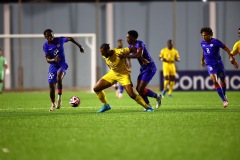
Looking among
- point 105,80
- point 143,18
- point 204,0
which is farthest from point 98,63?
point 105,80

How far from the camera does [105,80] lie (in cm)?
1492

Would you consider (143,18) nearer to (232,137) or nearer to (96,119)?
(96,119)

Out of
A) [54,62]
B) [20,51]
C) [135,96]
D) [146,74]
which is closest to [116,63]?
[135,96]

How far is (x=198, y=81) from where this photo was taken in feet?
100

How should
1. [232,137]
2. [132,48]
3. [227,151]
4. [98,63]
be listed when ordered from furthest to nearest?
1. [98,63]
2. [132,48]
3. [232,137]
4. [227,151]

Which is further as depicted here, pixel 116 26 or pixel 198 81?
pixel 116 26

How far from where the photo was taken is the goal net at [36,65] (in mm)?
36031

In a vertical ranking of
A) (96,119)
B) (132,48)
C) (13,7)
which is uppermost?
(13,7)

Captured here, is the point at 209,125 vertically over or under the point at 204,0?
under

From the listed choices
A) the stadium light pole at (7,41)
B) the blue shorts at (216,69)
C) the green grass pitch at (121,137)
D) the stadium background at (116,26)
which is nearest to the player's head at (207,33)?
the blue shorts at (216,69)

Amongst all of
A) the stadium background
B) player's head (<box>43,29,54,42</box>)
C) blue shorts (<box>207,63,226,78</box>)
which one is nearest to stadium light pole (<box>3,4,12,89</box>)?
the stadium background

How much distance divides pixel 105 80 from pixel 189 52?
2289cm

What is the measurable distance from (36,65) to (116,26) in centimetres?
549

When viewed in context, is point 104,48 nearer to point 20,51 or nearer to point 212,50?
point 212,50
